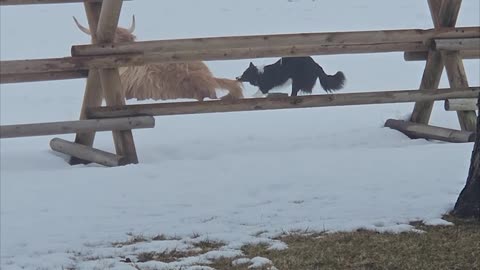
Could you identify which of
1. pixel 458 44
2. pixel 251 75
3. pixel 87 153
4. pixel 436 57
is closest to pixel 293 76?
pixel 251 75

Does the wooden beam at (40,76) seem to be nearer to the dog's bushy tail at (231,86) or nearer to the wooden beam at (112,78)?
the wooden beam at (112,78)

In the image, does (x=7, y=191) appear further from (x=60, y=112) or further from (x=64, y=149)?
(x=60, y=112)

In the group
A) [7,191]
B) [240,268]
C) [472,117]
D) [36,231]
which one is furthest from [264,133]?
[240,268]

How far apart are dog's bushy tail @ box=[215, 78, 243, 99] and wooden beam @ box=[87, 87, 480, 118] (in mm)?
2744

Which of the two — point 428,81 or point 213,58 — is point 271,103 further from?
point 428,81

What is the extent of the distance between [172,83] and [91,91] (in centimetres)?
301

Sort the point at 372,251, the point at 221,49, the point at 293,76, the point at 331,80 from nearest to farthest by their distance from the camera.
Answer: the point at 372,251 → the point at 221,49 → the point at 293,76 → the point at 331,80

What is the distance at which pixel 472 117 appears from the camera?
8.77 meters

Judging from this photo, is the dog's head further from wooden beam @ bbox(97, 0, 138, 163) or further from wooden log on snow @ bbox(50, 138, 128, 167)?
wooden log on snow @ bbox(50, 138, 128, 167)

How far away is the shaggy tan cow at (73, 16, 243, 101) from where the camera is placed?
1107cm

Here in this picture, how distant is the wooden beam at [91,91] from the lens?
8.15 m

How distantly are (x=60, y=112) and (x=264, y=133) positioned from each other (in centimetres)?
243

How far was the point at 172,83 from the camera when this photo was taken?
1121 cm

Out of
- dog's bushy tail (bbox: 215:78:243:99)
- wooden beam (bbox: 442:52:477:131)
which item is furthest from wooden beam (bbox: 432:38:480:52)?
dog's bushy tail (bbox: 215:78:243:99)
